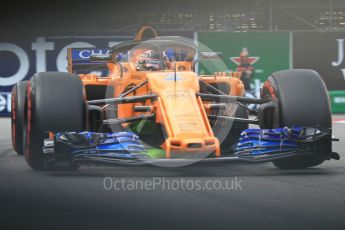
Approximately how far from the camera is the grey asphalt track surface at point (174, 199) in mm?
5086

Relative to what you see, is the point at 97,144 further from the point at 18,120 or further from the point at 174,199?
the point at 18,120

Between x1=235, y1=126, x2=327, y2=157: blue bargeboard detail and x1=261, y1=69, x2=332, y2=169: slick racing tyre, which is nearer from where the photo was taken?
x1=235, y1=126, x2=327, y2=157: blue bargeboard detail

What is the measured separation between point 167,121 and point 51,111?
1099mm

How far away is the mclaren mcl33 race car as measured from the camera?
287 inches

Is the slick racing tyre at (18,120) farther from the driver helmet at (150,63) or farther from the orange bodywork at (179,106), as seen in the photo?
the driver helmet at (150,63)

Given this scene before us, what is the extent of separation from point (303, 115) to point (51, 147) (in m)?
2.39

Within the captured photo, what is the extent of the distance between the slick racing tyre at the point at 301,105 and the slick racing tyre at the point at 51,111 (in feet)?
6.27

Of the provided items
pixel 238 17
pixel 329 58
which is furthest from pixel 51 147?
pixel 238 17

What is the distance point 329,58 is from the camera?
1845cm

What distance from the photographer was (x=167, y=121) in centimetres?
739

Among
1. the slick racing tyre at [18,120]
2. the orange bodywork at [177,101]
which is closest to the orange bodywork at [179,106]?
the orange bodywork at [177,101]

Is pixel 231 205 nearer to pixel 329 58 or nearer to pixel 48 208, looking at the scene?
pixel 48 208

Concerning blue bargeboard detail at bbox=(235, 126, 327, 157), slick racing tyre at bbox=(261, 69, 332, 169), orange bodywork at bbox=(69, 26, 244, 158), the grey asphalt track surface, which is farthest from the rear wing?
blue bargeboard detail at bbox=(235, 126, 327, 157)

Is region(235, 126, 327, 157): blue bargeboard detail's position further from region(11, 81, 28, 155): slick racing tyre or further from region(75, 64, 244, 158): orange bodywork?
region(11, 81, 28, 155): slick racing tyre
